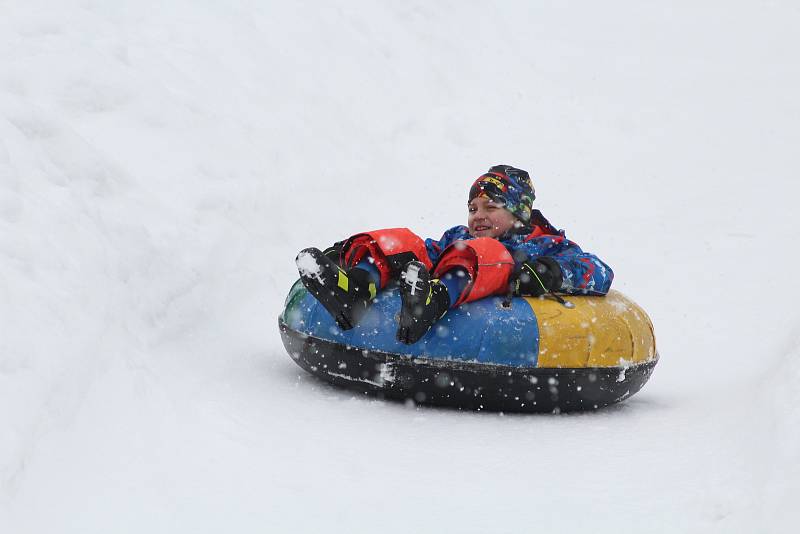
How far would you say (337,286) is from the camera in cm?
393

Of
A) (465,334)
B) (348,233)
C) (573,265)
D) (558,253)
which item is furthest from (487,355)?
(348,233)

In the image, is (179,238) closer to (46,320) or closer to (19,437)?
(46,320)

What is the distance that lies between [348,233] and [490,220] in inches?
114

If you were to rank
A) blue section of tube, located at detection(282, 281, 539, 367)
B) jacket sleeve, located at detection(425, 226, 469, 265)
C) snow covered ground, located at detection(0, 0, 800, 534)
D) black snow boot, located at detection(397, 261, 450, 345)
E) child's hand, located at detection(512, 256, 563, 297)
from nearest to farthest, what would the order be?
1. snow covered ground, located at detection(0, 0, 800, 534)
2. black snow boot, located at detection(397, 261, 450, 345)
3. blue section of tube, located at detection(282, 281, 539, 367)
4. child's hand, located at detection(512, 256, 563, 297)
5. jacket sleeve, located at detection(425, 226, 469, 265)

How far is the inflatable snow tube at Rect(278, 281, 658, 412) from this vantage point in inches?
158

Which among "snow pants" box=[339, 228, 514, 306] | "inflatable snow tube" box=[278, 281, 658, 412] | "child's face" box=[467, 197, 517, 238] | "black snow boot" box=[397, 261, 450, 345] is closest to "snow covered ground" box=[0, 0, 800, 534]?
"inflatable snow tube" box=[278, 281, 658, 412]

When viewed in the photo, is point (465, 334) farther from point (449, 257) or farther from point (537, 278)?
point (537, 278)

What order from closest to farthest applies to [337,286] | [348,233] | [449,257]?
[337,286] < [449,257] < [348,233]

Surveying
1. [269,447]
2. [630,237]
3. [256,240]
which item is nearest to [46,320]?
[269,447]

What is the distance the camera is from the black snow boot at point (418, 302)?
3730mm

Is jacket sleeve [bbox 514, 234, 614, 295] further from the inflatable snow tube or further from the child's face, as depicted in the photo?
the child's face

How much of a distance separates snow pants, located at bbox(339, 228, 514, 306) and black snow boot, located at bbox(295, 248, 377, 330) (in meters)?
0.14

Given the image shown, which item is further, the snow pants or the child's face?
the child's face

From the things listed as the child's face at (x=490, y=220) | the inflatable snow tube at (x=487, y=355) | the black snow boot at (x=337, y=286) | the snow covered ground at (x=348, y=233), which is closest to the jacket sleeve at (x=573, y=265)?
the inflatable snow tube at (x=487, y=355)
